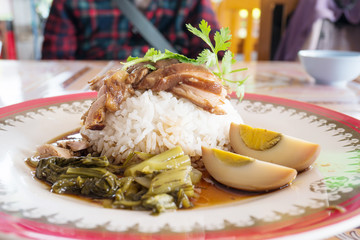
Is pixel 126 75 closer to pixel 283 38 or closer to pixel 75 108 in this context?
pixel 75 108

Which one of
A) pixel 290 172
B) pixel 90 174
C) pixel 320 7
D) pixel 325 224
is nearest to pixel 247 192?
pixel 290 172

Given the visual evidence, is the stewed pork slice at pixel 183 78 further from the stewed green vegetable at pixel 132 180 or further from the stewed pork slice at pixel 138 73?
the stewed green vegetable at pixel 132 180

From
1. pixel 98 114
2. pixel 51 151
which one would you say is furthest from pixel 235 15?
pixel 51 151

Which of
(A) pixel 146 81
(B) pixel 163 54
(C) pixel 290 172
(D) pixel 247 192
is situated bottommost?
(D) pixel 247 192

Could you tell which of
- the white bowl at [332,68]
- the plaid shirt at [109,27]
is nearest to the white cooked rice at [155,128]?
the white bowl at [332,68]

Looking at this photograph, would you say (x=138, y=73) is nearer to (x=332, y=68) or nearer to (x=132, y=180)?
→ (x=132, y=180)
